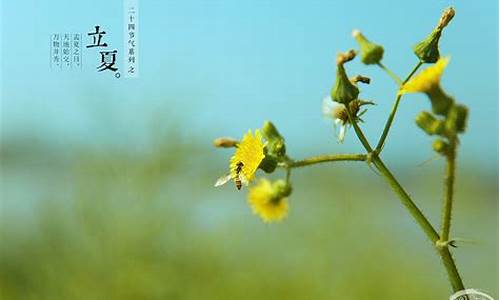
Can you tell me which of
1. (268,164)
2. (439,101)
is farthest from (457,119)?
(268,164)

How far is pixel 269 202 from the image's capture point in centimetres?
60

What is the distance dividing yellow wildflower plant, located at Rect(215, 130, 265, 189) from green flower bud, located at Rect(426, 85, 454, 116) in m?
0.14

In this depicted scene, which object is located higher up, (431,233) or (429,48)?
(429,48)

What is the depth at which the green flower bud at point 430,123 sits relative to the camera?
0.44 meters

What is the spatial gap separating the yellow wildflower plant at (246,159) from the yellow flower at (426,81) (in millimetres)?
136

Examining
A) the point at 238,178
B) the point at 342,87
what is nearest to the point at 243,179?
the point at 238,178

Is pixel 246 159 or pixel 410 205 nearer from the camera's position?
pixel 410 205

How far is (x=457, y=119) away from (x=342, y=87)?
0.32 feet

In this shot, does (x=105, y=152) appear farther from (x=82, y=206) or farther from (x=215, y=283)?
(x=215, y=283)

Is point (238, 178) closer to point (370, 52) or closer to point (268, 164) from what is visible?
point (268, 164)

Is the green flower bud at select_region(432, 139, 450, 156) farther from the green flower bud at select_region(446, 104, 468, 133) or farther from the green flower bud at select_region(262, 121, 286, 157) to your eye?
the green flower bud at select_region(262, 121, 286, 157)

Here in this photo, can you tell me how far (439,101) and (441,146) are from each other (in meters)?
0.03

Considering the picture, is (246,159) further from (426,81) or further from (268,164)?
(426,81)

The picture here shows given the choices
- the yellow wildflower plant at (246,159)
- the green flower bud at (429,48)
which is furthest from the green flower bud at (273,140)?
the green flower bud at (429,48)
